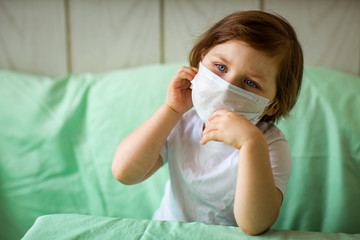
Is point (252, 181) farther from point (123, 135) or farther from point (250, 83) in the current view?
point (123, 135)

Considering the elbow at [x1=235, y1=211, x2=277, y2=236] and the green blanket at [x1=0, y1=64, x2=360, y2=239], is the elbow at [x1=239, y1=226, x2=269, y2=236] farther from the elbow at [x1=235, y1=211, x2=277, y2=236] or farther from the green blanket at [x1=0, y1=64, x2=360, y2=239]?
the green blanket at [x1=0, y1=64, x2=360, y2=239]

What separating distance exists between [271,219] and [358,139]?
1.49 feet

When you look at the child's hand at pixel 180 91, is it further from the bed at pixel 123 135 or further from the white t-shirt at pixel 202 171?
the bed at pixel 123 135

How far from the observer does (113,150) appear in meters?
0.97

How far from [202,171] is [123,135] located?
0.32 m

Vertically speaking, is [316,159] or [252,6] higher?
[252,6]

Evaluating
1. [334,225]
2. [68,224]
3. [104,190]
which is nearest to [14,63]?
[104,190]

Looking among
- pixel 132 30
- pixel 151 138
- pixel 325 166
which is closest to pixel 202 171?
pixel 151 138

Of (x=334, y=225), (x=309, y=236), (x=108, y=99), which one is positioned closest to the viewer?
(x=309, y=236)

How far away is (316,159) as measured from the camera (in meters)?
0.90

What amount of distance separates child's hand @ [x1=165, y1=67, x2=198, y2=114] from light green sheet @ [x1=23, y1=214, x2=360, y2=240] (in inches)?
10.1

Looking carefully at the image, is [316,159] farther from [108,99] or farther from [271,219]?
[108,99]

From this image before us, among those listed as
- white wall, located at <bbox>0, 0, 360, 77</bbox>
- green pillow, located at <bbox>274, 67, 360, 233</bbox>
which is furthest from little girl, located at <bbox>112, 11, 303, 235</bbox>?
white wall, located at <bbox>0, 0, 360, 77</bbox>

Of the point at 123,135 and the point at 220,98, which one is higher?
the point at 220,98
